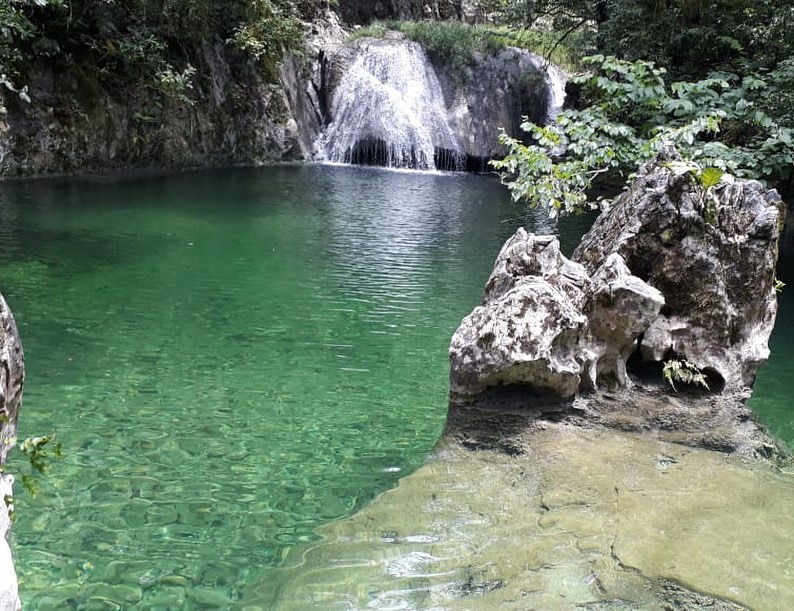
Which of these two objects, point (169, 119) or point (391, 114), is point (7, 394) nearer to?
point (169, 119)

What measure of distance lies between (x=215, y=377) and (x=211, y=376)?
43 mm

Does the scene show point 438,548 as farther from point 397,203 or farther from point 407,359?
point 397,203

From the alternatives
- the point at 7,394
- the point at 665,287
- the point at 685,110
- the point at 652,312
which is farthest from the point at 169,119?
the point at 7,394

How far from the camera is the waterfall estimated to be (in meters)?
23.8

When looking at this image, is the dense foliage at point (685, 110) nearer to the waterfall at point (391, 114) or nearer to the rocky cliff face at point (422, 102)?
the waterfall at point (391, 114)

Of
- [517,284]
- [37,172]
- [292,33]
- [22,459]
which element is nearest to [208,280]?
[22,459]

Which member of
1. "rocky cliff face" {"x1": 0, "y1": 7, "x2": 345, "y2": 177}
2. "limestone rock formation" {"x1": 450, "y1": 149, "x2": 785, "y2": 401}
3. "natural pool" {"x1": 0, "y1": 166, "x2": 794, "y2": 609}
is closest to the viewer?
"natural pool" {"x1": 0, "y1": 166, "x2": 794, "y2": 609}

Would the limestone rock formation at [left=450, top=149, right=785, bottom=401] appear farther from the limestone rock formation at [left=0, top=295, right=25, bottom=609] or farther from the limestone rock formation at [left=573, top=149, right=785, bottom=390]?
the limestone rock formation at [left=0, top=295, right=25, bottom=609]

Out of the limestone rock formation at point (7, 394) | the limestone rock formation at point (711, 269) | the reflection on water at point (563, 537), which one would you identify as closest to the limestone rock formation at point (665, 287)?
the limestone rock formation at point (711, 269)

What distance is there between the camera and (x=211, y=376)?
623cm

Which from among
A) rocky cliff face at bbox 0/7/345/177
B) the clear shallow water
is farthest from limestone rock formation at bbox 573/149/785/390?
rocky cliff face at bbox 0/7/345/177

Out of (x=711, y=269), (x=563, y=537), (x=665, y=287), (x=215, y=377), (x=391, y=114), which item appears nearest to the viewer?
(x=563, y=537)

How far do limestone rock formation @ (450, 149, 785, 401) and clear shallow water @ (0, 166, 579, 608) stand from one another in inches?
48.7

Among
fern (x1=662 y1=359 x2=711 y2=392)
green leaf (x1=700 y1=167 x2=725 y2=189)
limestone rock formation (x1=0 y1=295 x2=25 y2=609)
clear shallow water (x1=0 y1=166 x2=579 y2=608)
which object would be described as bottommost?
clear shallow water (x1=0 y1=166 x2=579 y2=608)
